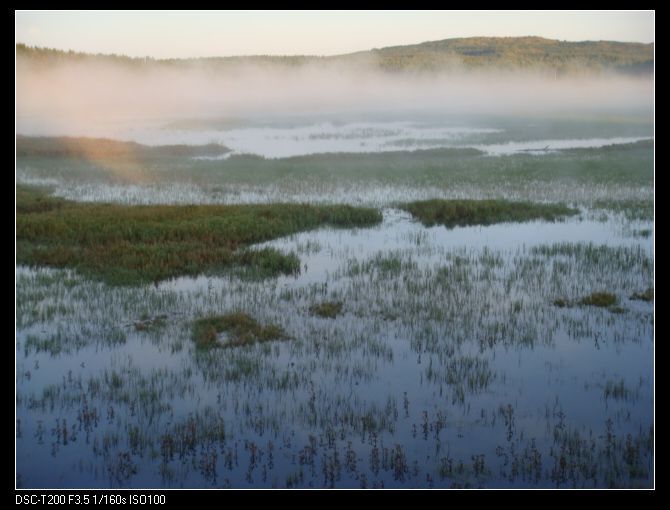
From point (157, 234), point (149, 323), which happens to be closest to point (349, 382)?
point (149, 323)

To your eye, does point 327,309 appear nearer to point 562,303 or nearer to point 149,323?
point 149,323

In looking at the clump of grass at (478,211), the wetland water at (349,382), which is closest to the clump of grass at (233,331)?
the wetland water at (349,382)

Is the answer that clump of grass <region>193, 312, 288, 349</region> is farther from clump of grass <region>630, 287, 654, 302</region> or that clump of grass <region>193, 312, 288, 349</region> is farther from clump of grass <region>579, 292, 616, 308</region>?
clump of grass <region>630, 287, 654, 302</region>

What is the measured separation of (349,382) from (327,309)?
279 centimetres

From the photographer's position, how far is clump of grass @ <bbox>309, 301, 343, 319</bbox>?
10.2 m

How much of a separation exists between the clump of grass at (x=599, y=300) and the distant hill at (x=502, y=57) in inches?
3200

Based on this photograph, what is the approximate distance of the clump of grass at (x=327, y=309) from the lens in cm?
1022

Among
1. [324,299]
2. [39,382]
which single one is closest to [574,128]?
[324,299]

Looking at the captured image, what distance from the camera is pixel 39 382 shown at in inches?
301

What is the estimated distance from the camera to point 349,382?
762 cm

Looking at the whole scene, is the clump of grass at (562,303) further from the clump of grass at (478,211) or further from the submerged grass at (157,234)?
the clump of grass at (478,211)

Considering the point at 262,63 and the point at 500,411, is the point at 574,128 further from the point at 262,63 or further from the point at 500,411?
the point at 500,411

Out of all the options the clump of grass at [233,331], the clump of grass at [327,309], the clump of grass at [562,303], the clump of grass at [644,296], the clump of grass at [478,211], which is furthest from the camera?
the clump of grass at [478,211]
